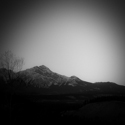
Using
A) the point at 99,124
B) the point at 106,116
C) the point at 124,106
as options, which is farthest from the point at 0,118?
the point at 124,106

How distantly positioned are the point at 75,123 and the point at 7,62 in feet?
63.5

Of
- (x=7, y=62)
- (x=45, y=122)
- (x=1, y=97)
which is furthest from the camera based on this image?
(x=7, y=62)

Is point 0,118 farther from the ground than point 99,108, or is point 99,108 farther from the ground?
point 0,118

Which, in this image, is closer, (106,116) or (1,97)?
(106,116)

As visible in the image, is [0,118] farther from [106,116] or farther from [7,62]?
[7,62]

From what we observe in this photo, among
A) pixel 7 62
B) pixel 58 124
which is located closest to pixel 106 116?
pixel 58 124

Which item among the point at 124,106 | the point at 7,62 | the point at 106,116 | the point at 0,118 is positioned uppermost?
the point at 7,62

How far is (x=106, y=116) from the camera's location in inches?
634

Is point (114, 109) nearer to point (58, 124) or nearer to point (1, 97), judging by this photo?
point (58, 124)

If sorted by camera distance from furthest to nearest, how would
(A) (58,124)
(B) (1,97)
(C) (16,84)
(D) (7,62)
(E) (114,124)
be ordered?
(C) (16,84)
(D) (7,62)
(B) (1,97)
(E) (114,124)
(A) (58,124)

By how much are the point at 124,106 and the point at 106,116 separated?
11.6ft

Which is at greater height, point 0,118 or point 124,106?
point 0,118

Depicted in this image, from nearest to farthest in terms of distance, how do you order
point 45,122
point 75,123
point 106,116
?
point 45,122
point 75,123
point 106,116

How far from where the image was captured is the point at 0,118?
345 inches
